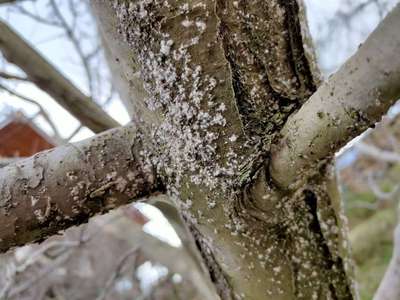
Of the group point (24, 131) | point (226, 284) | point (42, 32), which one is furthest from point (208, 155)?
point (42, 32)

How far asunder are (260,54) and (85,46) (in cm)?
80

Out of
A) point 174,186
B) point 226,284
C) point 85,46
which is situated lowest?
point 226,284

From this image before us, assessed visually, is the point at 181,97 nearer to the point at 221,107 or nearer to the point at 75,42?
the point at 221,107

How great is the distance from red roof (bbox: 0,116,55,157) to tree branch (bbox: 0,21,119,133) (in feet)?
0.33

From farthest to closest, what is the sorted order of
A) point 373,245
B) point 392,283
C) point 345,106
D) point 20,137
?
point 373,245
point 20,137
point 392,283
point 345,106

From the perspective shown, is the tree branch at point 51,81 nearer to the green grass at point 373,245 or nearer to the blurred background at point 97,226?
the blurred background at point 97,226

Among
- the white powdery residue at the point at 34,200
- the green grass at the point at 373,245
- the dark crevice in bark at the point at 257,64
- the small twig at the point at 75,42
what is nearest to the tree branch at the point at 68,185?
the white powdery residue at the point at 34,200

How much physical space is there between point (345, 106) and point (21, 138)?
621 millimetres

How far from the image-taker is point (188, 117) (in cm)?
37

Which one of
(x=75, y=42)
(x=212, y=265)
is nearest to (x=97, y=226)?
(x=75, y=42)

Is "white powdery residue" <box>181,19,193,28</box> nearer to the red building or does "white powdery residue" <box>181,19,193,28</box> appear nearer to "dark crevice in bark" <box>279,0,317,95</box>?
"dark crevice in bark" <box>279,0,317,95</box>

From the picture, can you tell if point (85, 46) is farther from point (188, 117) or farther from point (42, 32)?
point (188, 117)

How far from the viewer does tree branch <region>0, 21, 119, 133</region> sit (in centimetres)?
61

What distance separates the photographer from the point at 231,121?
14.4 inches
